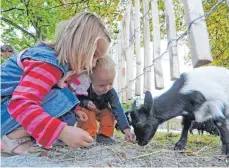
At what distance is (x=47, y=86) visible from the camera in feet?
5.36

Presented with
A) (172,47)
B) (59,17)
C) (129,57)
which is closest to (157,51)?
(172,47)

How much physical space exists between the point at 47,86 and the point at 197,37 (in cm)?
74

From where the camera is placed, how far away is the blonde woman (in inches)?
59.8

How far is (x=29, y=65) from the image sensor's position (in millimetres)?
1646

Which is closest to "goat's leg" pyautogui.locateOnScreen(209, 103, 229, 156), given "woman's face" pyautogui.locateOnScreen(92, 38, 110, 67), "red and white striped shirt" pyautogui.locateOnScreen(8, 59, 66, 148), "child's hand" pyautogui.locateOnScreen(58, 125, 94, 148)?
"woman's face" pyautogui.locateOnScreen(92, 38, 110, 67)

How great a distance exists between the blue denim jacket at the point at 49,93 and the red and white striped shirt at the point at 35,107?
0.25 ft

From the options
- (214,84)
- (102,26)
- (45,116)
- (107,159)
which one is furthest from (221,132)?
(45,116)

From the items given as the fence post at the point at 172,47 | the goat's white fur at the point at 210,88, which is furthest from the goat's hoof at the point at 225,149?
the fence post at the point at 172,47

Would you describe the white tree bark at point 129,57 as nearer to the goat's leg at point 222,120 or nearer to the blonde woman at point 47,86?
the goat's leg at point 222,120

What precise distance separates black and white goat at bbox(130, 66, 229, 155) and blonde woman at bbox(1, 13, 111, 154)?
25.5 inches

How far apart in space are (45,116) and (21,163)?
35 cm

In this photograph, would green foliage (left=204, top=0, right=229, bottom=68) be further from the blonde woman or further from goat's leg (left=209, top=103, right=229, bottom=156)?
the blonde woman

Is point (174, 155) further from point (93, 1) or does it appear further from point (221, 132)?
point (93, 1)

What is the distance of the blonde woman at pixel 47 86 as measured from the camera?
1519 mm
